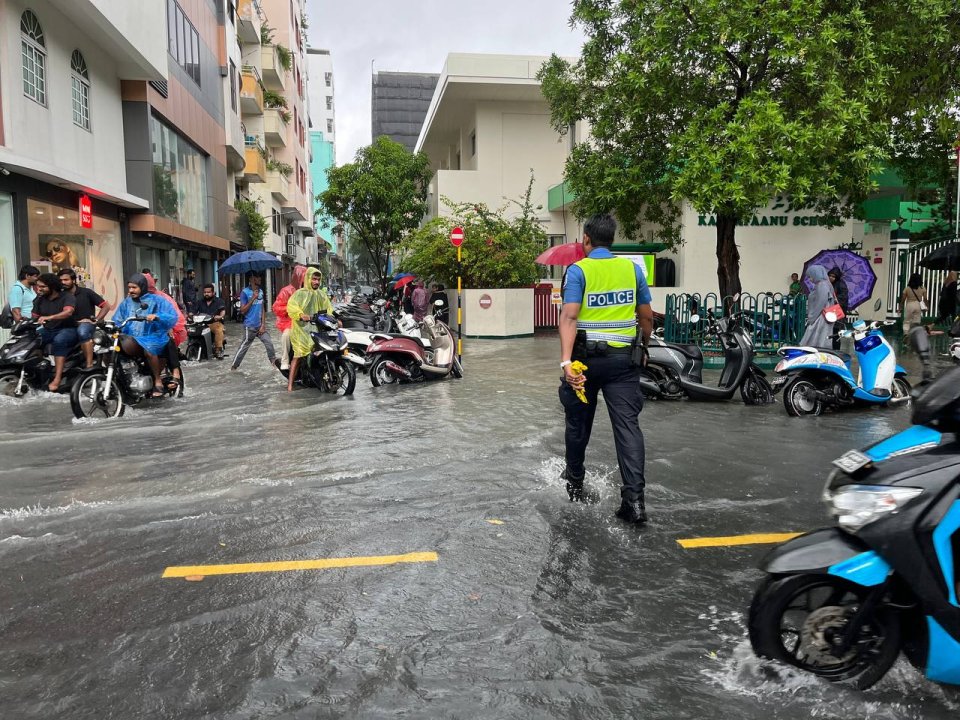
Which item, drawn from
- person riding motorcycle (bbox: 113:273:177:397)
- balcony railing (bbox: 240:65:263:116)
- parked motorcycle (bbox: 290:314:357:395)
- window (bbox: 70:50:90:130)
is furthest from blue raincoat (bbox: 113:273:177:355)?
balcony railing (bbox: 240:65:263:116)

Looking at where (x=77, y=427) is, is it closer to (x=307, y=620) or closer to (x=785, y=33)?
(x=307, y=620)

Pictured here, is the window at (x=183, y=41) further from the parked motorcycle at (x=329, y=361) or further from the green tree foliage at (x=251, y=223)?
the parked motorcycle at (x=329, y=361)

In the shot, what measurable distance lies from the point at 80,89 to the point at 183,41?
28.0 ft

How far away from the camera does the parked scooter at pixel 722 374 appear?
380 inches

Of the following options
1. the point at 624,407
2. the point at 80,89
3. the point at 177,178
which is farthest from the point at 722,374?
the point at 177,178

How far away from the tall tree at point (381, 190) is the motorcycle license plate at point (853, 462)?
110ft

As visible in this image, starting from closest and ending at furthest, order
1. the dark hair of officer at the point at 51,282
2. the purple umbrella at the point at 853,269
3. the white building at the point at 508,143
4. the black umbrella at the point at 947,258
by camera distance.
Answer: the dark hair of officer at the point at 51,282 → the black umbrella at the point at 947,258 → the purple umbrella at the point at 853,269 → the white building at the point at 508,143

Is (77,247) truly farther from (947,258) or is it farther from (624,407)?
(947,258)

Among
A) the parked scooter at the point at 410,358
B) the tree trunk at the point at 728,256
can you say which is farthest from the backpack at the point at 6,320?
the tree trunk at the point at 728,256

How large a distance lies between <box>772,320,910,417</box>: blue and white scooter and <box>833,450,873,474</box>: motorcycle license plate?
6.27m

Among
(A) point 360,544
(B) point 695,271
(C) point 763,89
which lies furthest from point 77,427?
(B) point 695,271

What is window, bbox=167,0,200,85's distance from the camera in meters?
22.2

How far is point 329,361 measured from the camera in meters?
11.0

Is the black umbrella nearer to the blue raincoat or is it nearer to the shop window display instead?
the blue raincoat
